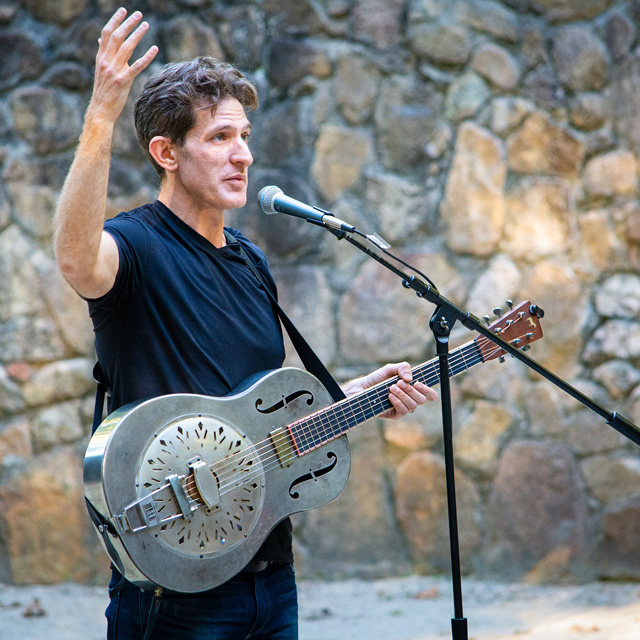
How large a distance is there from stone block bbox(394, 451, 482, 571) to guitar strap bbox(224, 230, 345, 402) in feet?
6.18

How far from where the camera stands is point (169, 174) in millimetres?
1938

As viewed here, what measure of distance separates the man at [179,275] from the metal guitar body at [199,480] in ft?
0.22

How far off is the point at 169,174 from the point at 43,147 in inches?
93.2

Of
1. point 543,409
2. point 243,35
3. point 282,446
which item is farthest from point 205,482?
point 243,35

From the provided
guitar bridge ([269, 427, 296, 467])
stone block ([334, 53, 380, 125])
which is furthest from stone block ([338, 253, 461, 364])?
guitar bridge ([269, 427, 296, 467])

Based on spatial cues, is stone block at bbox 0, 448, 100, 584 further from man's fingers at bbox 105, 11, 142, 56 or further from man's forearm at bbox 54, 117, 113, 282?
man's fingers at bbox 105, 11, 142, 56

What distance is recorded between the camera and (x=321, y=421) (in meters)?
1.96

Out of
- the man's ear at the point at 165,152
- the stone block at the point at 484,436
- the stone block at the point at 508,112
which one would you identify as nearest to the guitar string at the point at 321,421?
the man's ear at the point at 165,152

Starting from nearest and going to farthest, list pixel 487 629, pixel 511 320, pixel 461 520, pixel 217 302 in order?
pixel 217 302 < pixel 511 320 < pixel 487 629 < pixel 461 520

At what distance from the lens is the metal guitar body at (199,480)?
1599 millimetres

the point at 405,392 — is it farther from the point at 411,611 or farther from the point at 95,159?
the point at 411,611

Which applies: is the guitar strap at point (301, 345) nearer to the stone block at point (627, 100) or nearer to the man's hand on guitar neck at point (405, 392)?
the man's hand on guitar neck at point (405, 392)

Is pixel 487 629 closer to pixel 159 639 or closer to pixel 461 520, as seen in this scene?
pixel 461 520

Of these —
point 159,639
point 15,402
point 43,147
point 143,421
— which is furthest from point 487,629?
point 43,147
